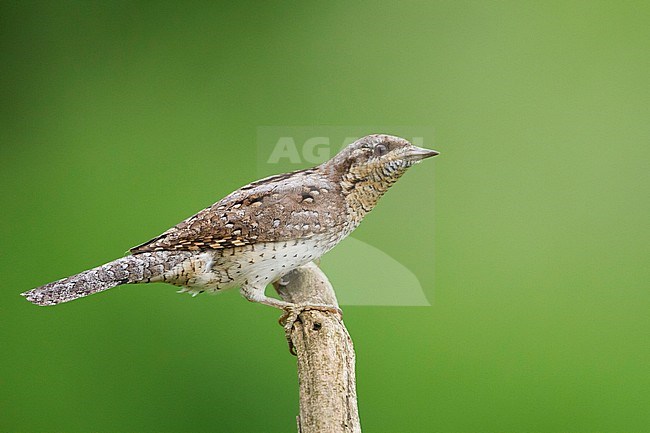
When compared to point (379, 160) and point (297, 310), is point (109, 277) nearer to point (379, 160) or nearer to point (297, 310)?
point (297, 310)

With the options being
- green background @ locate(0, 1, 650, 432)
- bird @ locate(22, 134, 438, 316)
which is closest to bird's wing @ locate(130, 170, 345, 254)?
bird @ locate(22, 134, 438, 316)

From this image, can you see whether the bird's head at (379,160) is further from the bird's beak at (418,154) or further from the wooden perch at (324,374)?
the wooden perch at (324,374)

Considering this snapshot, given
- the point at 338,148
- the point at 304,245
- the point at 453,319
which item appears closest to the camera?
the point at 304,245

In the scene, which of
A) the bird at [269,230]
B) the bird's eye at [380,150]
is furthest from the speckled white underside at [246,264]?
the bird's eye at [380,150]

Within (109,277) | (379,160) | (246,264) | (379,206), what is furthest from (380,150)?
(109,277)

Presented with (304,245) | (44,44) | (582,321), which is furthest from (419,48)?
(44,44)

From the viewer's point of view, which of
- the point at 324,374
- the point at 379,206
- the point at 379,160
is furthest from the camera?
the point at 379,206

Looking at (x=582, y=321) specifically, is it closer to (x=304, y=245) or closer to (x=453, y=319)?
(x=453, y=319)
